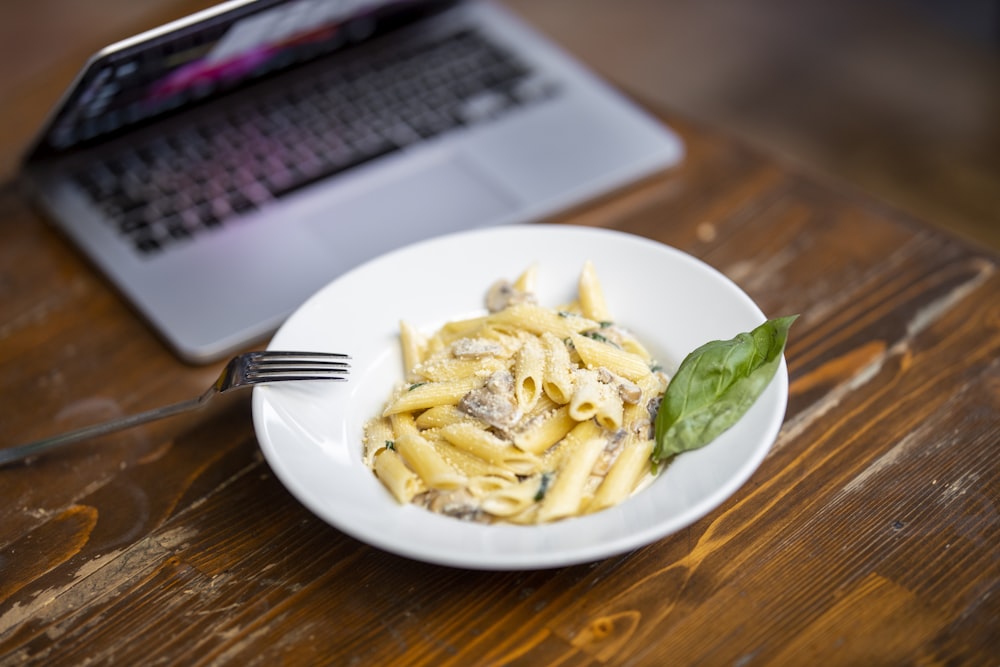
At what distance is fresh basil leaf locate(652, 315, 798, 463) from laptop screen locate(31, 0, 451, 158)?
0.84 metres

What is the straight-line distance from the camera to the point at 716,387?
111 centimetres

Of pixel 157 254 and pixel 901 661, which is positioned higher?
pixel 157 254

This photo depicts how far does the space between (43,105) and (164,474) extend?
1.05m

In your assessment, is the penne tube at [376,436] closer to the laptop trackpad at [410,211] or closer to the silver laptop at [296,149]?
the silver laptop at [296,149]

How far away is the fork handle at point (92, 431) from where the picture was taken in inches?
48.9

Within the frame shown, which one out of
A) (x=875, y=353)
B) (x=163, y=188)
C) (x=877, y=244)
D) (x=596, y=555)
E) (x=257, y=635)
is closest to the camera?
(x=596, y=555)

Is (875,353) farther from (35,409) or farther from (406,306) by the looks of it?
(35,409)

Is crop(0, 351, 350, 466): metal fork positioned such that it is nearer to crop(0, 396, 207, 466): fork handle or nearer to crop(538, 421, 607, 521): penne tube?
crop(0, 396, 207, 466): fork handle

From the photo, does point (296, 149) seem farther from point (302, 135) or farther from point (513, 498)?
Result: point (513, 498)

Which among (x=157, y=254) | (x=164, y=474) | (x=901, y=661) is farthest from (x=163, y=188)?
(x=901, y=661)

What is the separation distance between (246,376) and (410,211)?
1.94ft

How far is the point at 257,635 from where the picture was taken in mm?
1060

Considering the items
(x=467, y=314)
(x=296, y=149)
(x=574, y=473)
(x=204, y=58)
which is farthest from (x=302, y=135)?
(x=574, y=473)

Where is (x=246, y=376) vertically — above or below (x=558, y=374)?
above
